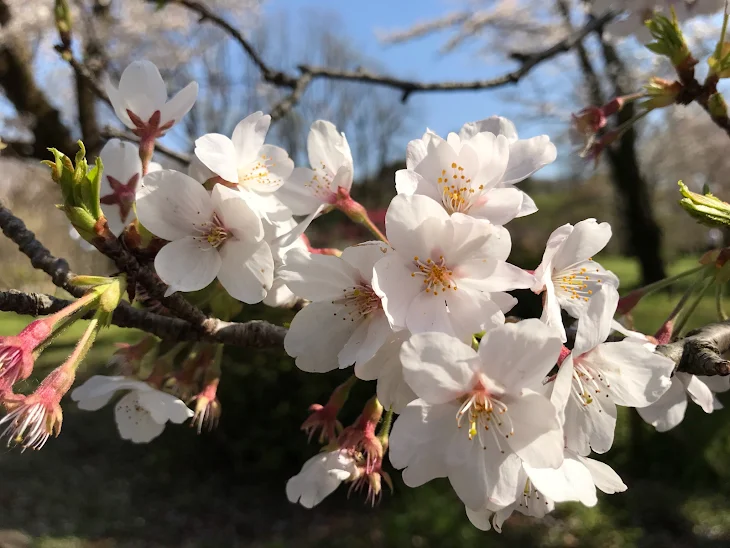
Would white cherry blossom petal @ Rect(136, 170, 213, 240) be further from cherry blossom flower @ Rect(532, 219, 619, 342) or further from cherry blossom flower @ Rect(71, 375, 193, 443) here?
cherry blossom flower @ Rect(532, 219, 619, 342)

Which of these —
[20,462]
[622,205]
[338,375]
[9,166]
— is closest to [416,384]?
[338,375]

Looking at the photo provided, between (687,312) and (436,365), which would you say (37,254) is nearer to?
(436,365)

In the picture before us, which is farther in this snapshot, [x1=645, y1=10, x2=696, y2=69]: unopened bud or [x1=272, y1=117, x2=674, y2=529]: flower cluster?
[x1=645, y1=10, x2=696, y2=69]: unopened bud

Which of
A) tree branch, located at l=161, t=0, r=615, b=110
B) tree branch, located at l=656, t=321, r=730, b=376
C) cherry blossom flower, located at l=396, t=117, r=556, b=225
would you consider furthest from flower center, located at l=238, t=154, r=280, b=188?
tree branch, located at l=161, t=0, r=615, b=110

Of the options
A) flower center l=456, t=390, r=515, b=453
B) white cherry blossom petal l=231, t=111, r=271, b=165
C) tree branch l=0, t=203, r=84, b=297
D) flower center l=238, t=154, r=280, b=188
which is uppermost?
white cherry blossom petal l=231, t=111, r=271, b=165

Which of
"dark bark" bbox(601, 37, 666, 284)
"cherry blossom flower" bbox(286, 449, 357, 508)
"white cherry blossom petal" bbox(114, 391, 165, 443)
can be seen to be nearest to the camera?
"cherry blossom flower" bbox(286, 449, 357, 508)

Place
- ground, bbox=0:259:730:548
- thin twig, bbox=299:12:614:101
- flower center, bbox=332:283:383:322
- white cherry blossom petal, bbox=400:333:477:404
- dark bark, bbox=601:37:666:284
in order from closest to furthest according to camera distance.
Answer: white cherry blossom petal, bbox=400:333:477:404 → flower center, bbox=332:283:383:322 → thin twig, bbox=299:12:614:101 → ground, bbox=0:259:730:548 → dark bark, bbox=601:37:666:284
